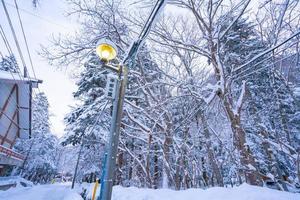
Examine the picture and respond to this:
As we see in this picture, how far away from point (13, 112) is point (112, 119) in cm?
1555

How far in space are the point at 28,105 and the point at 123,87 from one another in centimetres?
1513

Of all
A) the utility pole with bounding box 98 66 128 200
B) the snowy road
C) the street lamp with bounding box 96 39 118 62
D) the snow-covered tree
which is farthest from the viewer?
the snow-covered tree

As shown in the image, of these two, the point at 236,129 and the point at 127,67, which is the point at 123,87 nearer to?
the point at 127,67

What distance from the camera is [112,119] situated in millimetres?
3072

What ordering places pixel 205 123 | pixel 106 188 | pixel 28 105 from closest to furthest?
pixel 106 188 → pixel 205 123 → pixel 28 105

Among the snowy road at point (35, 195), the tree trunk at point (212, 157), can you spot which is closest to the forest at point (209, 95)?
the tree trunk at point (212, 157)

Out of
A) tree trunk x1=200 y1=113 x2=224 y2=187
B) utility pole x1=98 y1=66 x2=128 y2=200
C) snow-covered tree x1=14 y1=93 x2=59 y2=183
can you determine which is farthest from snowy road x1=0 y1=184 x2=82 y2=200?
Result: snow-covered tree x1=14 y1=93 x2=59 y2=183

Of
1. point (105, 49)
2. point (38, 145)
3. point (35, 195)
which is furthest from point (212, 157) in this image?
point (38, 145)

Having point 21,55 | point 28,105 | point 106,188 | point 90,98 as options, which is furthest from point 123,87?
point 28,105

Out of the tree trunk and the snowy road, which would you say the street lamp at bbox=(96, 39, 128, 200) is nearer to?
the tree trunk

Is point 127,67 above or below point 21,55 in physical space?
below

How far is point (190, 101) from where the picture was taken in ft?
24.6

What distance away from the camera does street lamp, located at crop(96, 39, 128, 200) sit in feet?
8.66

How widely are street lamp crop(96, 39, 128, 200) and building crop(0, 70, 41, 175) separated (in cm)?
1081
